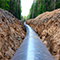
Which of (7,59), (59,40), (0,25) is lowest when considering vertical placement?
(7,59)

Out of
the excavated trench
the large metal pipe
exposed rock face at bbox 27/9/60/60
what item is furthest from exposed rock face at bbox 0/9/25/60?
exposed rock face at bbox 27/9/60/60

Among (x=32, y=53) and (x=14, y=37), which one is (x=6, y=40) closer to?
(x=14, y=37)

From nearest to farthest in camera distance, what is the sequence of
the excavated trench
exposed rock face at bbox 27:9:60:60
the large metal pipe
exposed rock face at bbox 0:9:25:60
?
the large metal pipe → exposed rock face at bbox 0:9:25:60 → the excavated trench → exposed rock face at bbox 27:9:60:60

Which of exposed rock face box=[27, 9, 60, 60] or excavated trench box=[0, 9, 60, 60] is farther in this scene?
exposed rock face box=[27, 9, 60, 60]

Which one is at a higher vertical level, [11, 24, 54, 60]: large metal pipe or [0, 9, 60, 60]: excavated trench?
[0, 9, 60, 60]: excavated trench

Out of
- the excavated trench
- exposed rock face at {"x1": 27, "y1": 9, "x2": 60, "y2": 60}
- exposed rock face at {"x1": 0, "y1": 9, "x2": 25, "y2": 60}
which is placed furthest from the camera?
exposed rock face at {"x1": 27, "y1": 9, "x2": 60, "y2": 60}

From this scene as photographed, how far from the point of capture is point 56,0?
2109 centimetres

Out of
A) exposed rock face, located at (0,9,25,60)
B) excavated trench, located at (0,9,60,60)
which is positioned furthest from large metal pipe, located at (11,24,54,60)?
excavated trench, located at (0,9,60,60)

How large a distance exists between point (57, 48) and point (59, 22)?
2.21 m

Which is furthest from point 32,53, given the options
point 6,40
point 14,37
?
point 14,37

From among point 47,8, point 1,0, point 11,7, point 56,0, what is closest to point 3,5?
point 1,0

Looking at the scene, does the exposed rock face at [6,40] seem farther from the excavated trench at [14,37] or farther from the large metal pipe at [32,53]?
the large metal pipe at [32,53]

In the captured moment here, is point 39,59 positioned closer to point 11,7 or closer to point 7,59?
point 7,59

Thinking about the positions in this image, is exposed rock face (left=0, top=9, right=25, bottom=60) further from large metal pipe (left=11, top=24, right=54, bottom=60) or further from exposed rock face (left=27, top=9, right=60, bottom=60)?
exposed rock face (left=27, top=9, right=60, bottom=60)
